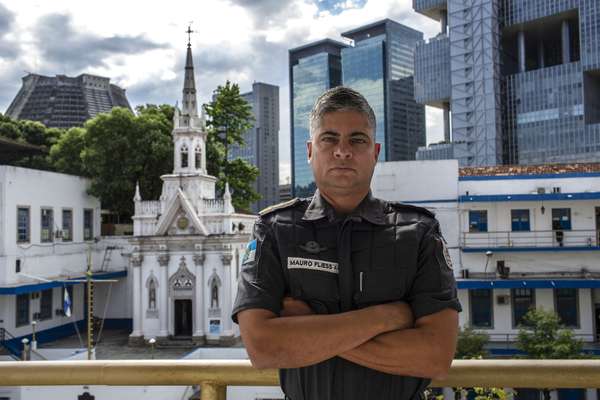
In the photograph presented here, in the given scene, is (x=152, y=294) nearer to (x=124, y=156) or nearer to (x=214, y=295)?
(x=214, y=295)

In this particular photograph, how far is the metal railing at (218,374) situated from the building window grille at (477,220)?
62.9 feet

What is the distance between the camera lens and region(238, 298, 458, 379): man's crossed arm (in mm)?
2213

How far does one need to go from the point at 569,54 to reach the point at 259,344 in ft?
251

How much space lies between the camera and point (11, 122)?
4541 cm

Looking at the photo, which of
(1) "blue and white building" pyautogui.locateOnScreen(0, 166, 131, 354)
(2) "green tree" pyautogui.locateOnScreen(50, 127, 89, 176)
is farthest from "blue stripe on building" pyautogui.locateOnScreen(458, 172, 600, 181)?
(2) "green tree" pyautogui.locateOnScreen(50, 127, 89, 176)

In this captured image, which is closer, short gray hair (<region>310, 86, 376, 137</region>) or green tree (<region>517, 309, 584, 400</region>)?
short gray hair (<region>310, 86, 376, 137</region>)

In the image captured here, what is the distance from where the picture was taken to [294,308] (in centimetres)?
234

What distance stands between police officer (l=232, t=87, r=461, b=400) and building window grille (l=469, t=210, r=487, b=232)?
64.6 feet

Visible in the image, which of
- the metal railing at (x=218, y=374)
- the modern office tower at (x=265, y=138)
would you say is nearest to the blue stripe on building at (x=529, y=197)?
the metal railing at (x=218, y=374)

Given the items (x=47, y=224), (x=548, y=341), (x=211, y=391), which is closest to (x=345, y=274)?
(x=211, y=391)

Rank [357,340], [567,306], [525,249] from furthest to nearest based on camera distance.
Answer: [525,249] < [567,306] < [357,340]

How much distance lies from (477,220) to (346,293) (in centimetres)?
2006

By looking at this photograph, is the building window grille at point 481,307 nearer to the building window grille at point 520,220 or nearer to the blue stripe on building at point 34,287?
the building window grille at point 520,220

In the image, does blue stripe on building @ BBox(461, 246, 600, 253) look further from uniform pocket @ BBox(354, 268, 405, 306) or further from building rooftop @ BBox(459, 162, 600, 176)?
uniform pocket @ BBox(354, 268, 405, 306)
